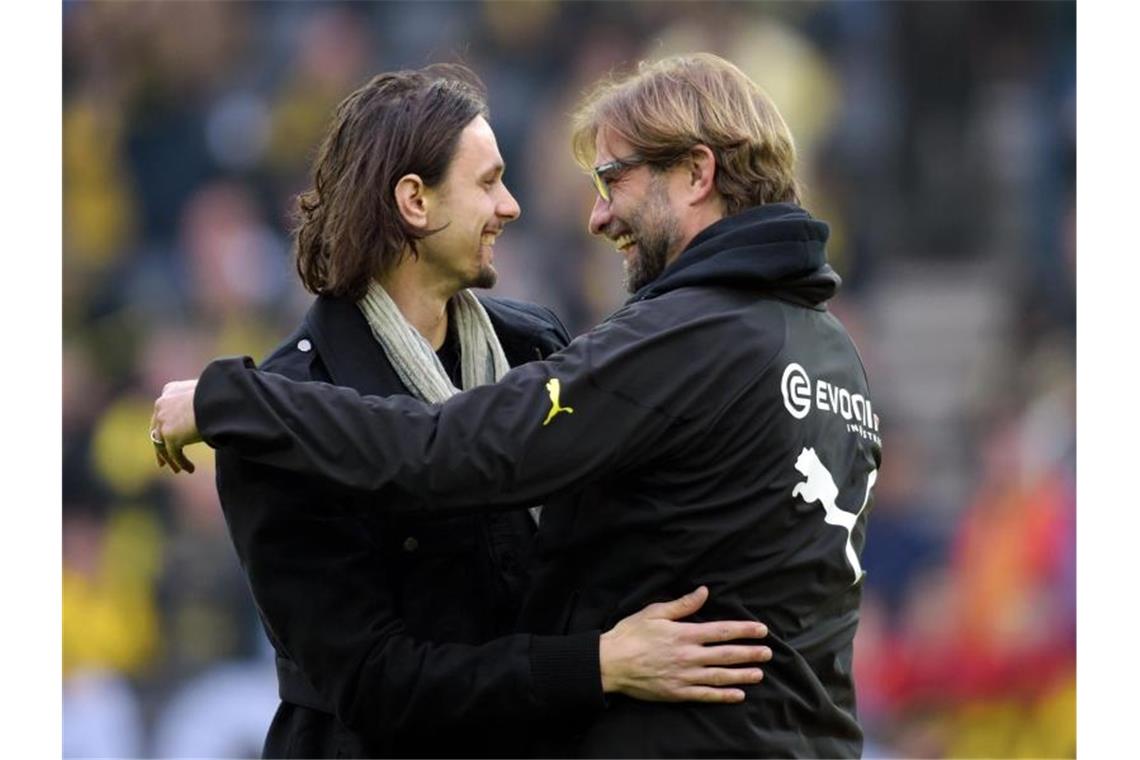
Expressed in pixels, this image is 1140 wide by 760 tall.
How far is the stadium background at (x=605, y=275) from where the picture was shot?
21.9 ft

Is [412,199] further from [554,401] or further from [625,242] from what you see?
[554,401]

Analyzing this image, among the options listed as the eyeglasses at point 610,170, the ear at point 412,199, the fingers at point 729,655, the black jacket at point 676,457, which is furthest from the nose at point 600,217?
the fingers at point 729,655

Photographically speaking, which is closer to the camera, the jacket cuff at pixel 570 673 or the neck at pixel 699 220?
the jacket cuff at pixel 570 673

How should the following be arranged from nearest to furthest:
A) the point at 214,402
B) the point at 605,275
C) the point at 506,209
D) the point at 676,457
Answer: the point at 214,402 < the point at 676,457 < the point at 506,209 < the point at 605,275

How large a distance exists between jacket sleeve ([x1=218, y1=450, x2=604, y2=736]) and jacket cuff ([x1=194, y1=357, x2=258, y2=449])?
17cm

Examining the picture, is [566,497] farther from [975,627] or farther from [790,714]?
[975,627]

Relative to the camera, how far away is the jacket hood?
2.96 metres

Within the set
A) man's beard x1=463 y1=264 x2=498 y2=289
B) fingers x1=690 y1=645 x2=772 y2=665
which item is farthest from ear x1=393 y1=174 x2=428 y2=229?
fingers x1=690 y1=645 x2=772 y2=665

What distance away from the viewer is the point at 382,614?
117 inches

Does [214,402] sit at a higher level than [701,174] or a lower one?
lower

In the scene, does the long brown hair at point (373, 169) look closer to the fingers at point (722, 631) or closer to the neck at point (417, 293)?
Result: the neck at point (417, 293)

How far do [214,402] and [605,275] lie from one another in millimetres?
4215

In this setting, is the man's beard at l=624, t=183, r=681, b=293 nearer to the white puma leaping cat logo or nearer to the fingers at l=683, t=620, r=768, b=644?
the white puma leaping cat logo

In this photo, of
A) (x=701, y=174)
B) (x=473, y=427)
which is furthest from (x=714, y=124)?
(x=473, y=427)
